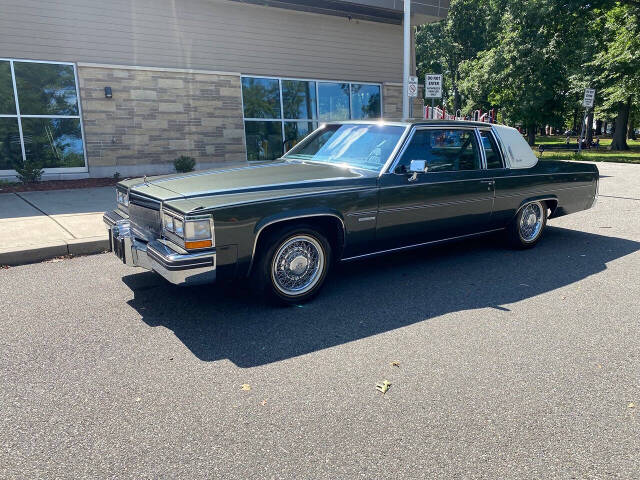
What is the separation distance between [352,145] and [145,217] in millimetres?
2255

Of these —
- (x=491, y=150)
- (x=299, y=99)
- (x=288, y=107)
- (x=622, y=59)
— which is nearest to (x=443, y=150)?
(x=491, y=150)

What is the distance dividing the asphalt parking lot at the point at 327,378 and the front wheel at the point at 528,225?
0.99 metres

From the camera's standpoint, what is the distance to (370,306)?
4.46m

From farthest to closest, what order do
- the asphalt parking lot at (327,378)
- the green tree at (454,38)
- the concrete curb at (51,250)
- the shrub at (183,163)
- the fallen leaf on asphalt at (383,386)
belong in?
1. the green tree at (454,38)
2. the shrub at (183,163)
3. the concrete curb at (51,250)
4. the fallen leaf on asphalt at (383,386)
5. the asphalt parking lot at (327,378)

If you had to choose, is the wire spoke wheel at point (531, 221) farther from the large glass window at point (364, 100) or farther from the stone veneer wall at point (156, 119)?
the large glass window at point (364, 100)

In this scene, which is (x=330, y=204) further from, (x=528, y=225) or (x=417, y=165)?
(x=528, y=225)

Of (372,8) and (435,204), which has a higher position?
(372,8)

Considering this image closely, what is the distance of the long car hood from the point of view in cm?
403

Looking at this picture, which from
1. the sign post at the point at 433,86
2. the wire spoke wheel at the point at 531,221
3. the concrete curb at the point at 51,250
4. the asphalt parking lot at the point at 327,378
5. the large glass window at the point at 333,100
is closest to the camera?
the asphalt parking lot at the point at 327,378

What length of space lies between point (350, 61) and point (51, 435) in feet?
50.0

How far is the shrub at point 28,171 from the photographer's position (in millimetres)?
11023

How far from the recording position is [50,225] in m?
7.05

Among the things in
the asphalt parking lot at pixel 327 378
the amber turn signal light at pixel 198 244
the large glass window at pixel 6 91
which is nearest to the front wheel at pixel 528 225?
the asphalt parking lot at pixel 327 378

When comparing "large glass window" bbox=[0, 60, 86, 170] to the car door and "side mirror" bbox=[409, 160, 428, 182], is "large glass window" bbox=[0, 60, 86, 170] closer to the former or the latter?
the car door
